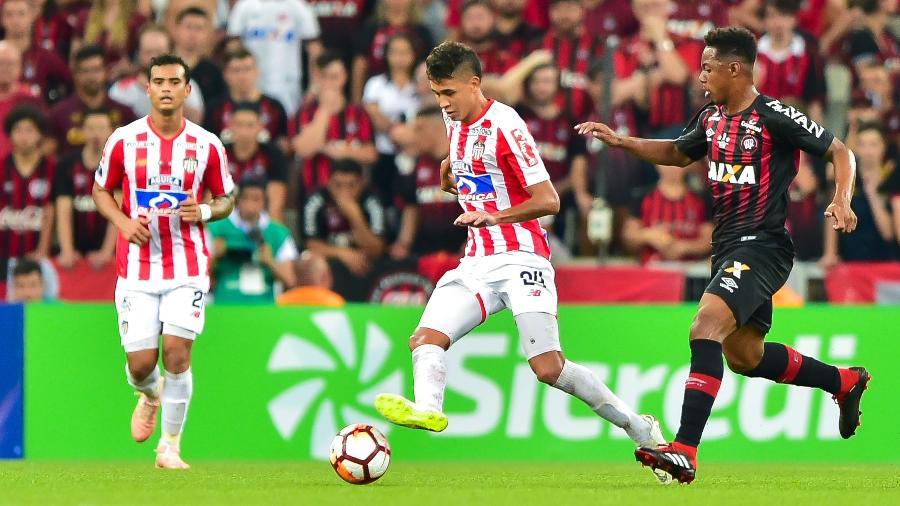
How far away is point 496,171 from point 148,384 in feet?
9.13

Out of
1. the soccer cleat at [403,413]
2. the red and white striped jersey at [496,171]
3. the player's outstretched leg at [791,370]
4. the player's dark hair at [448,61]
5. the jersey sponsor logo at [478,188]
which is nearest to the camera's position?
the soccer cleat at [403,413]

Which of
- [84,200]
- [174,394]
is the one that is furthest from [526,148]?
[84,200]

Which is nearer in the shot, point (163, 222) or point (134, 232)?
point (134, 232)

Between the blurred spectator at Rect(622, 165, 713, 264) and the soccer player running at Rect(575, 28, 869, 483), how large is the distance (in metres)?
5.09

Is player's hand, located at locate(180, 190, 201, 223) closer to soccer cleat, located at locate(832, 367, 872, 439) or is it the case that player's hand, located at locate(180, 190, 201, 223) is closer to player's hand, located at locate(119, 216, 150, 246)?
player's hand, located at locate(119, 216, 150, 246)

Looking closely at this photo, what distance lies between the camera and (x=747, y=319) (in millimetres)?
8047

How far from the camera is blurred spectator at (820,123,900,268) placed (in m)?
13.7

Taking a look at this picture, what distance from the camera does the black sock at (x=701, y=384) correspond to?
306 inches

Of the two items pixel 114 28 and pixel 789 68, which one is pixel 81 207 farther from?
pixel 789 68

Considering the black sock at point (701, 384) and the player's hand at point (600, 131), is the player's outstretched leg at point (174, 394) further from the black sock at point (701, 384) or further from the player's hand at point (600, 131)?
the black sock at point (701, 384)

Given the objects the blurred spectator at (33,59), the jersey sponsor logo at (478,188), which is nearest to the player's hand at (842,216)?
the jersey sponsor logo at (478,188)

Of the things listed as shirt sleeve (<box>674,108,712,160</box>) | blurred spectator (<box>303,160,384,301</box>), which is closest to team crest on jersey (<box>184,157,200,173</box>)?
shirt sleeve (<box>674,108,712,160</box>)

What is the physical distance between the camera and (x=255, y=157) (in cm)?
1404

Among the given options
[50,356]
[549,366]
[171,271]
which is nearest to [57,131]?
[50,356]
